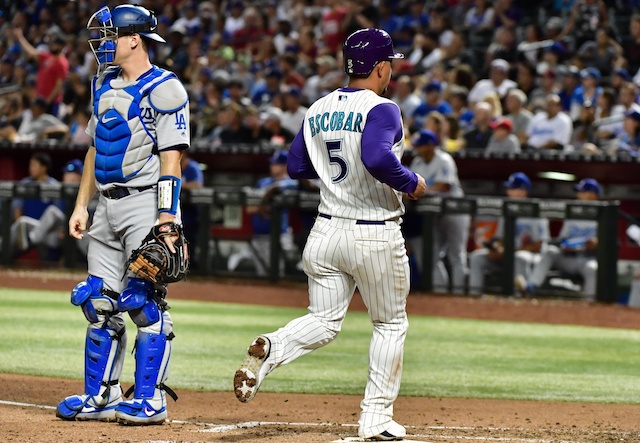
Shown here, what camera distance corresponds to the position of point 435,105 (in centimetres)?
1619

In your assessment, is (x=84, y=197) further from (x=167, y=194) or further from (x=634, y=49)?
(x=634, y=49)

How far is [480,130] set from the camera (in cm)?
1532

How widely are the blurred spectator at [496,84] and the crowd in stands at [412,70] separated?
20mm

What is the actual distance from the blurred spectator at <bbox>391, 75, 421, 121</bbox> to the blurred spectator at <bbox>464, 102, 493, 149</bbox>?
1.13 m

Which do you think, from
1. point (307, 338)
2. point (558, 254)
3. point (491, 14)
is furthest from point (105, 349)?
point (491, 14)

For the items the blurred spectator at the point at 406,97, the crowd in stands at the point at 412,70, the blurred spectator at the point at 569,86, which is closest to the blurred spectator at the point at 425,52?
the crowd in stands at the point at 412,70

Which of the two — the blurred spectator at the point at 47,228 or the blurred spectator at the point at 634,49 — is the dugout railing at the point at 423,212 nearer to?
the blurred spectator at the point at 47,228

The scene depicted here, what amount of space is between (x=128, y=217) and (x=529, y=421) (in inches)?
97.8

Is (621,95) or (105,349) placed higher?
(621,95)

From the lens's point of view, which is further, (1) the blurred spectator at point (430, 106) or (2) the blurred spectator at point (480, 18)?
(2) the blurred spectator at point (480, 18)

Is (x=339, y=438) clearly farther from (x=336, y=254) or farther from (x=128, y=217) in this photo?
(x=128, y=217)

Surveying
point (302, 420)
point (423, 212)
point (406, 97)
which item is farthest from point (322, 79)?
point (302, 420)

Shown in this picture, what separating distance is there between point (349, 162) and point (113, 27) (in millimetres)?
1430

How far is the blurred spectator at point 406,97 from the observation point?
642 inches
